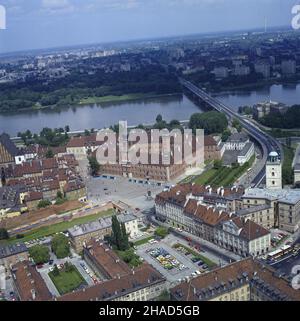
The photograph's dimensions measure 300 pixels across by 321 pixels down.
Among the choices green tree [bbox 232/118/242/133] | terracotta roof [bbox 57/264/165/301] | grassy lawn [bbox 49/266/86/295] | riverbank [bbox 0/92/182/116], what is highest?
riverbank [bbox 0/92/182/116]

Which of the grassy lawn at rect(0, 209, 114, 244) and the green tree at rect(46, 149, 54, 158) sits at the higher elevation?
the green tree at rect(46, 149, 54, 158)

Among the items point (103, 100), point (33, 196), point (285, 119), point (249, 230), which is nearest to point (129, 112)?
point (103, 100)

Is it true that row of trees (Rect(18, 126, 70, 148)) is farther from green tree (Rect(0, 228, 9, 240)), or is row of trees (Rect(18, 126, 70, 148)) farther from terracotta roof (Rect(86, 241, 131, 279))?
terracotta roof (Rect(86, 241, 131, 279))

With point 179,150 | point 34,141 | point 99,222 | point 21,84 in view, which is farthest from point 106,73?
point 99,222

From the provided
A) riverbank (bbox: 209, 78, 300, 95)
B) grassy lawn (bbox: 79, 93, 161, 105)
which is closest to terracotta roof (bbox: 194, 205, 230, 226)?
grassy lawn (bbox: 79, 93, 161, 105)

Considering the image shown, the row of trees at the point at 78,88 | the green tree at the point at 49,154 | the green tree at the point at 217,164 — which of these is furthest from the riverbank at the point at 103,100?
the green tree at the point at 217,164
